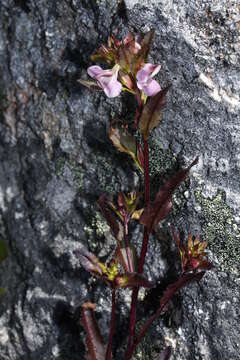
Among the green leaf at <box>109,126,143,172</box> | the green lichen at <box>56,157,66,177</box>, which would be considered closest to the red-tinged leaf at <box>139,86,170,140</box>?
the green leaf at <box>109,126,143,172</box>

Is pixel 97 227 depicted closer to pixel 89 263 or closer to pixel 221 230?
pixel 89 263

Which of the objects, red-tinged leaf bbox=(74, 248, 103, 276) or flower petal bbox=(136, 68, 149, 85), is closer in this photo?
flower petal bbox=(136, 68, 149, 85)

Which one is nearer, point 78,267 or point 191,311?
point 191,311

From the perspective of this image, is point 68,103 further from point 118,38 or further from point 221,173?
point 221,173

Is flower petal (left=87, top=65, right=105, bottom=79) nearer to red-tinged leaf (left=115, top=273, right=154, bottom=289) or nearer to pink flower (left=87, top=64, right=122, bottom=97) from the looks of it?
pink flower (left=87, top=64, right=122, bottom=97)

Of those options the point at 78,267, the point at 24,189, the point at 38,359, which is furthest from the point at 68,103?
the point at 38,359

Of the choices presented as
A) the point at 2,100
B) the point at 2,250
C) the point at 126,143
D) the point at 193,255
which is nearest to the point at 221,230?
the point at 193,255

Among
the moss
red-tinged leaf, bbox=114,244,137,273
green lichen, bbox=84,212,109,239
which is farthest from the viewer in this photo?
the moss
